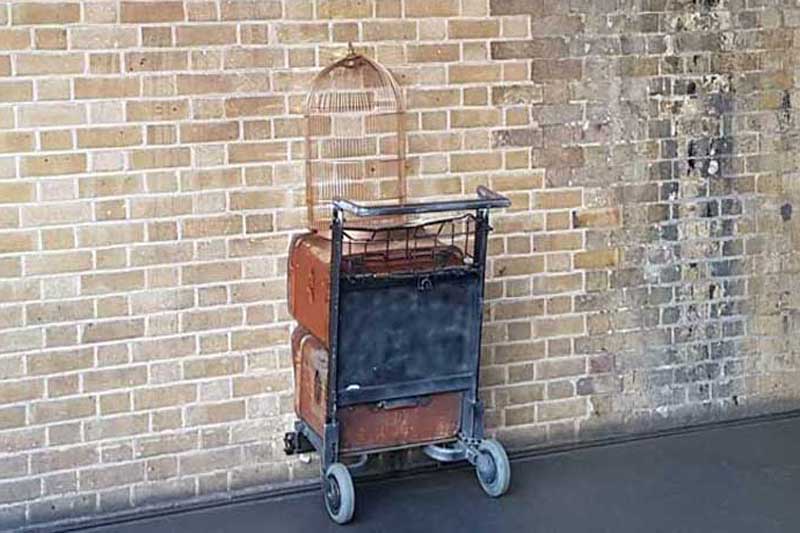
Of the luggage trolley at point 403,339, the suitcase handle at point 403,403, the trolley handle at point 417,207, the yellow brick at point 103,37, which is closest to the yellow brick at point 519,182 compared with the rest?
the luggage trolley at point 403,339

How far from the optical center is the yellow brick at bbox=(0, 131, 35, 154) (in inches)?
149

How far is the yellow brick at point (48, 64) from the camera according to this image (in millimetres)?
3789

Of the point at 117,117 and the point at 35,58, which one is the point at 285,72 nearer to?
the point at 117,117

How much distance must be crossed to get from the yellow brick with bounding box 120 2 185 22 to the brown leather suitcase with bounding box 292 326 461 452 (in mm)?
1340

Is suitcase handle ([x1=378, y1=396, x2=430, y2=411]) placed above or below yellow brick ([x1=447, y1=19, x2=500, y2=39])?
below

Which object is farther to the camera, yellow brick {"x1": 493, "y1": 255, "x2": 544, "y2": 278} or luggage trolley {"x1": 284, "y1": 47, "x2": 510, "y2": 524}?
yellow brick {"x1": 493, "y1": 255, "x2": 544, "y2": 278}

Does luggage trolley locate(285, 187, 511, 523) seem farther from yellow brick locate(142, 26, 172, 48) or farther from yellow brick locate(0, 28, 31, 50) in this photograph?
yellow brick locate(0, 28, 31, 50)

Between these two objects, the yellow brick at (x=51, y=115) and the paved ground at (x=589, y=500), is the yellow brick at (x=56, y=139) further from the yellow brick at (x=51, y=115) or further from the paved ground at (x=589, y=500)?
the paved ground at (x=589, y=500)

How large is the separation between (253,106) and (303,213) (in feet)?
1.58

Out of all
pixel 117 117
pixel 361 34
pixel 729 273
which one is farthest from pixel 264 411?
pixel 729 273

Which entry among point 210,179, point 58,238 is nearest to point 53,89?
point 58,238

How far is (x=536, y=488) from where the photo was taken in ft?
14.1

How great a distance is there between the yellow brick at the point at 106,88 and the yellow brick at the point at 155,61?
0.17ft

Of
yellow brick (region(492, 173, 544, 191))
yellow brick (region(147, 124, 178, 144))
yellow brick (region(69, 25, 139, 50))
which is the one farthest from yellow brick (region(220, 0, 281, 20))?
yellow brick (region(492, 173, 544, 191))
